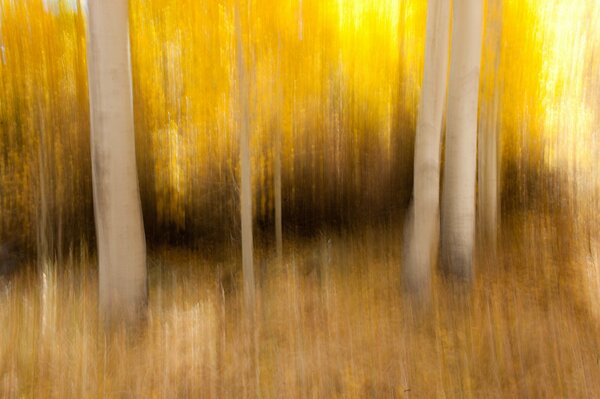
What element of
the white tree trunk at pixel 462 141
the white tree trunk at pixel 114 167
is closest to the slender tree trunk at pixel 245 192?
Answer: the white tree trunk at pixel 114 167

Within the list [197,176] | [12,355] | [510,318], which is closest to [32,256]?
[12,355]

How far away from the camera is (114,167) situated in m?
2.72

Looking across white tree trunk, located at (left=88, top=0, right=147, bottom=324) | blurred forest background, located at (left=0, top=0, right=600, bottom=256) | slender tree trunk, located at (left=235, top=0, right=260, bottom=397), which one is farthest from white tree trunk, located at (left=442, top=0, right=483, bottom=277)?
white tree trunk, located at (left=88, top=0, right=147, bottom=324)

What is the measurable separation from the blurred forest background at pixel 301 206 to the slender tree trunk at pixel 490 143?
3 centimetres

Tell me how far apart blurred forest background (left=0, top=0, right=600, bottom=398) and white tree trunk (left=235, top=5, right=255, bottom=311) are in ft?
0.15

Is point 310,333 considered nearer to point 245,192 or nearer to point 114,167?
point 245,192

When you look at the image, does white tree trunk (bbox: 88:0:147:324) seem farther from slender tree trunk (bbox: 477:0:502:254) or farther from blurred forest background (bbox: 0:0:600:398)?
slender tree trunk (bbox: 477:0:502:254)

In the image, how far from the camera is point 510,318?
2.96 metres

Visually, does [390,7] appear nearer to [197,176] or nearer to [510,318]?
→ [197,176]

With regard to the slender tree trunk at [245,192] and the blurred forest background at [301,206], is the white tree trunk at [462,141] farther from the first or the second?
the slender tree trunk at [245,192]

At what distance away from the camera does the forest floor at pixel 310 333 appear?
2592 millimetres

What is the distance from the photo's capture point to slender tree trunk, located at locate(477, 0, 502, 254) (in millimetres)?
3229

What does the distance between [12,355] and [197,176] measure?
1570 millimetres

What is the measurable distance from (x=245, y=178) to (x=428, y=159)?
132 centimetres
